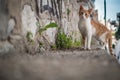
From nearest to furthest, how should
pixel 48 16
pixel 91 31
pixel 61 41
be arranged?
pixel 91 31 → pixel 48 16 → pixel 61 41

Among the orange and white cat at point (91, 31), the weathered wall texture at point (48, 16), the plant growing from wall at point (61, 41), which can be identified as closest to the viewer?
the weathered wall texture at point (48, 16)

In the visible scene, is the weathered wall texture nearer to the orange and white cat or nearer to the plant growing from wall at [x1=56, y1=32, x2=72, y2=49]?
the plant growing from wall at [x1=56, y1=32, x2=72, y2=49]

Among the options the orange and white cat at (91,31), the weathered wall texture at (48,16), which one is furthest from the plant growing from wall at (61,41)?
the orange and white cat at (91,31)

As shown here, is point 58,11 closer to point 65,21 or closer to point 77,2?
point 65,21

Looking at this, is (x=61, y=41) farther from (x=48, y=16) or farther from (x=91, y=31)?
(x=91, y=31)

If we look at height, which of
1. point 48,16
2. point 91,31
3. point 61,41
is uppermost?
point 48,16

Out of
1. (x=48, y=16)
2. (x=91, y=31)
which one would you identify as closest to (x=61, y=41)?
(x=48, y=16)

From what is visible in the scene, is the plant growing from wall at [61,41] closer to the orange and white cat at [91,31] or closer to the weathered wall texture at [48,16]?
the weathered wall texture at [48,16]

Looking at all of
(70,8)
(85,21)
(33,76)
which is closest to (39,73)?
(33,76)

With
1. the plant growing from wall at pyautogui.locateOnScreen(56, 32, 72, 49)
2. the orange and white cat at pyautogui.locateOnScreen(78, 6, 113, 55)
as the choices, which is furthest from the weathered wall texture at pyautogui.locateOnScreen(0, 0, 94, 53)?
the orange and white cat at pyautogui.locateOnScreen(78, 6, 113, 55)

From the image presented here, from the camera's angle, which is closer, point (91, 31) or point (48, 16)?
point (91, 31)

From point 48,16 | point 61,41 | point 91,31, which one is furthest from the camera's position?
point 61,41

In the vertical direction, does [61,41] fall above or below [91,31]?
below

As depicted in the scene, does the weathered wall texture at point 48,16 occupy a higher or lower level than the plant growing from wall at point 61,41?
higher
